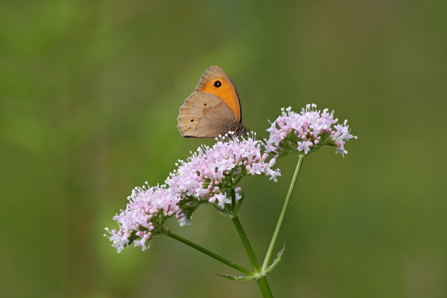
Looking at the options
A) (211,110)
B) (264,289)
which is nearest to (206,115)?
(211,110)

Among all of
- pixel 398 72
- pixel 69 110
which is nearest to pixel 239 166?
pixel 69 110

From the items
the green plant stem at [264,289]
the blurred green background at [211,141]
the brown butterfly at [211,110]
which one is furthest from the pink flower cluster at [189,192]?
the blurred green background at [211,141]

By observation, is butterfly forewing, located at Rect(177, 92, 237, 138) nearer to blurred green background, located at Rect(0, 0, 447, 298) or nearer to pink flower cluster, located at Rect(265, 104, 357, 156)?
blurred green background, located at Rect(0, 0, 447, 298)

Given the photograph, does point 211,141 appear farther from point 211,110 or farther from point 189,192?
point 189,192

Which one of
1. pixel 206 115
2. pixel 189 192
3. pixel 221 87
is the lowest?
pixel 189 192

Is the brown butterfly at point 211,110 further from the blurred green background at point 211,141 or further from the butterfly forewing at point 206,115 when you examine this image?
the blurred green background at point 211,141

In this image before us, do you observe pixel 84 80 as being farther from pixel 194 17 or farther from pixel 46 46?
pixel 194 17
